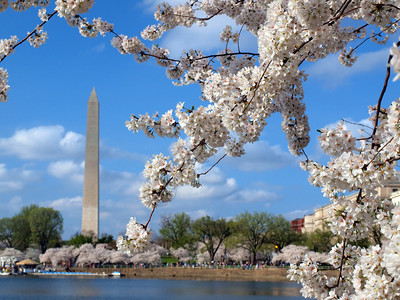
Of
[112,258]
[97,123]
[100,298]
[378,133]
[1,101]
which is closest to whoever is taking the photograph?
[378,133]

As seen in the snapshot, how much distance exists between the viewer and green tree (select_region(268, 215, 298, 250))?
49.2 metres

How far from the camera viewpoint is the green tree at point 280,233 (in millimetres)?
49156

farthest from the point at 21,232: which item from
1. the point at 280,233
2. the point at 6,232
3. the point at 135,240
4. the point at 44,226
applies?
the point at 135,240

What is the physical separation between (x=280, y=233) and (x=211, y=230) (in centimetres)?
654

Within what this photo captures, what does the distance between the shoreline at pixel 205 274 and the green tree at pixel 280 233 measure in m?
6.67

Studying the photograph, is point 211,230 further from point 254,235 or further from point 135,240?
point 135,240

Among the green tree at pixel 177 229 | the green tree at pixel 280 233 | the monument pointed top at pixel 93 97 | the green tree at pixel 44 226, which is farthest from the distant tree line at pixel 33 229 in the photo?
the green tree at pixel 280 233

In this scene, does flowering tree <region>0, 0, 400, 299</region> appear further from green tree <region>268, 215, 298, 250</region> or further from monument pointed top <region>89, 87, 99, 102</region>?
green tree <region>268, 215, 298, 250</region>

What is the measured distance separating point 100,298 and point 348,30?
25078 mm

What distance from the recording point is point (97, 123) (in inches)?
1677

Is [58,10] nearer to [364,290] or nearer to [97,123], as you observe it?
[364,290]

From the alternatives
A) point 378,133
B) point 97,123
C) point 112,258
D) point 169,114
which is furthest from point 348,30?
point 112,258

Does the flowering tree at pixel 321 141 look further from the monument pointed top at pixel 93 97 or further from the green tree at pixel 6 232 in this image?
the green tree at pixel 6 232

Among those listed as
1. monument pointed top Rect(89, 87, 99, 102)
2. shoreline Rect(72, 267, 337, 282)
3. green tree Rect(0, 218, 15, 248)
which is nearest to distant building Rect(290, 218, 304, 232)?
green tree Rect(0, 218, 15, 248)
